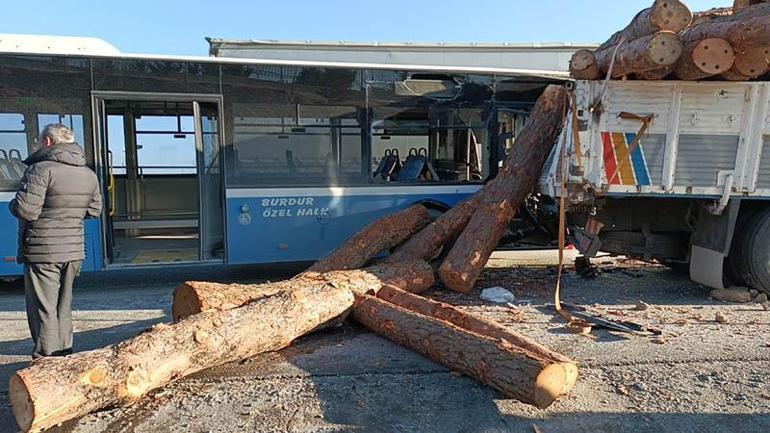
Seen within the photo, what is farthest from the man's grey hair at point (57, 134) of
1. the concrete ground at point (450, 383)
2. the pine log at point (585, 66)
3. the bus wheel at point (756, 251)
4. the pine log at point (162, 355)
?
the bus wheel at point (756, 251)

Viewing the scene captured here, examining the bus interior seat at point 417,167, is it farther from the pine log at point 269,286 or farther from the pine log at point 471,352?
the pine log at point 471,352

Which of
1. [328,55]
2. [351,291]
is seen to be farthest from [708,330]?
[328,55]

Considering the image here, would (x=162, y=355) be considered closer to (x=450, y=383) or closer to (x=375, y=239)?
(x=450, y=383)

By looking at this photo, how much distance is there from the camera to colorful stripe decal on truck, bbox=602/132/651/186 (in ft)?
19.8

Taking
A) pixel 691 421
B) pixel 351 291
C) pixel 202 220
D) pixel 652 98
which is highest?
pixel 652 98

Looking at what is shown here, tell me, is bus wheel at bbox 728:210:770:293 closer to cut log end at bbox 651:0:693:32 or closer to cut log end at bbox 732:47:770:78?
cut log end at bbox 732:47:770:78

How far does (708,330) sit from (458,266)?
2.65m

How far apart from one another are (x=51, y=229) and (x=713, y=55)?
20.8 ft

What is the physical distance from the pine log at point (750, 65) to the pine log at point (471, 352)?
13.8ft

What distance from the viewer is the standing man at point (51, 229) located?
396 cm

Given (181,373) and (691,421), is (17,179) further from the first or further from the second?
(691,421)

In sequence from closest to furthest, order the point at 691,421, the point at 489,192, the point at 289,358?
the point at 691,421
the point at 289,358
the point at 489,192

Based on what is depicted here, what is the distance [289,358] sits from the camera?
4512mm

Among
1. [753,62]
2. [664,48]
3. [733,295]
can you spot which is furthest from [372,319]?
[753,62]
